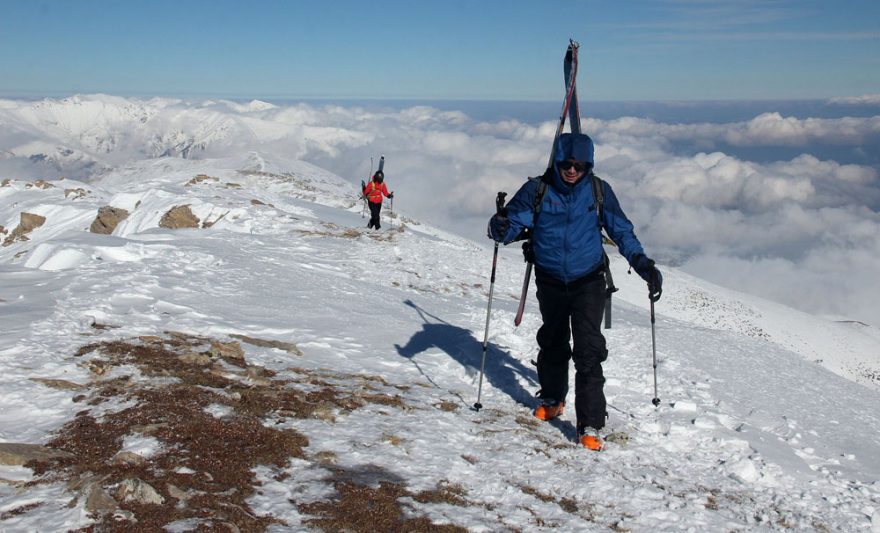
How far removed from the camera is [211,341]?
8.76 metres

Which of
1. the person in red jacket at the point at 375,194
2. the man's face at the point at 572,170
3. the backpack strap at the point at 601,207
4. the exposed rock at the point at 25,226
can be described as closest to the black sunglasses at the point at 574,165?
the man's face at the point at 572,170

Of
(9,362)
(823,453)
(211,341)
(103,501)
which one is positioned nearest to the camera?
(103,501)

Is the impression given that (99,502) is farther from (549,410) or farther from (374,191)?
(374,191)

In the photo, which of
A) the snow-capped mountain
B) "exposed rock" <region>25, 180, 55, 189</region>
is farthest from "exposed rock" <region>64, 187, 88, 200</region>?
the snow-capped mountain

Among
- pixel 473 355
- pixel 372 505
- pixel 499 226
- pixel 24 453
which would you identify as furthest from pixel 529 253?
pixel 24 453

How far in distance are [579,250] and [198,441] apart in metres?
4.57

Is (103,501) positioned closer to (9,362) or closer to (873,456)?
(9,362)

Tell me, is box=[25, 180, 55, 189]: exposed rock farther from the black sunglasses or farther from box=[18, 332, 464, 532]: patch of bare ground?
the black sunglasses

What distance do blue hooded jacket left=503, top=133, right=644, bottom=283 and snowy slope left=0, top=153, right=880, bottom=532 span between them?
2.10 meters

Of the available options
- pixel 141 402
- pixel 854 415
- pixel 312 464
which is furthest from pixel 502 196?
pixel 854 415

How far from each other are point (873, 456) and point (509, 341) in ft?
19.2

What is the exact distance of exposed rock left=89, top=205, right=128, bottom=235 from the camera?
26219 mm

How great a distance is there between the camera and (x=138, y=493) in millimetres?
4184

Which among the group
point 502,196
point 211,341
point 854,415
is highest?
A: point 502,196
